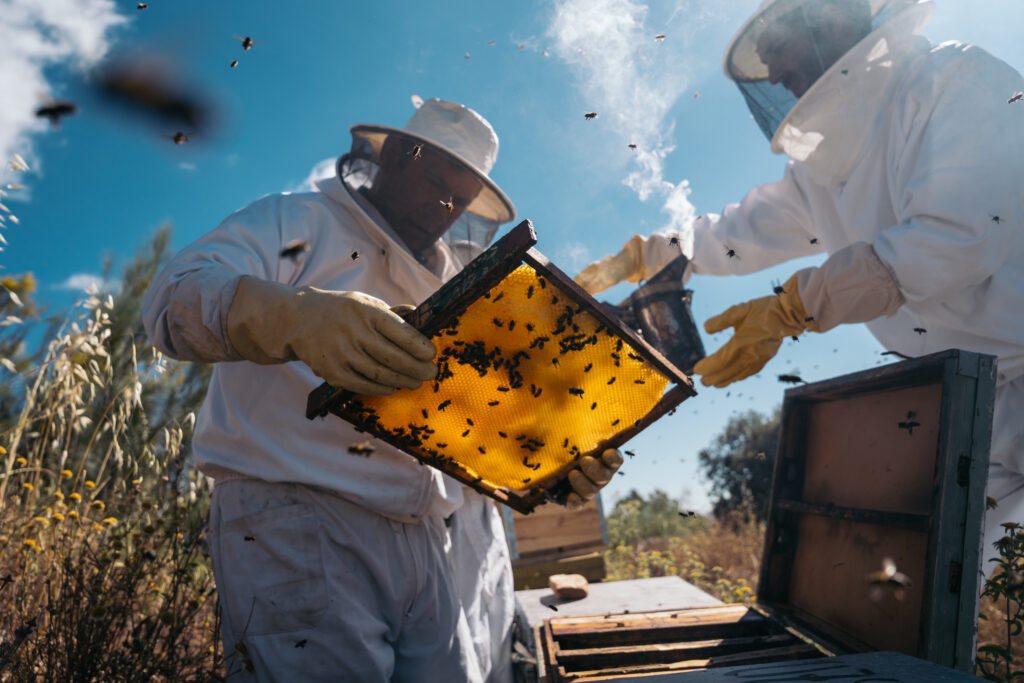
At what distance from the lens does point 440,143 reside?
114 inches

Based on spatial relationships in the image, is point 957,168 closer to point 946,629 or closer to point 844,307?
point 844,307

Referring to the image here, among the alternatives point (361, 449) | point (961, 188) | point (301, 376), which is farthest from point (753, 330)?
point (301, 376)

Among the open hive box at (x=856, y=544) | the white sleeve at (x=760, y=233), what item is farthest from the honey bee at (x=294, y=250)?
the white sleeve at (x=760, y=233)

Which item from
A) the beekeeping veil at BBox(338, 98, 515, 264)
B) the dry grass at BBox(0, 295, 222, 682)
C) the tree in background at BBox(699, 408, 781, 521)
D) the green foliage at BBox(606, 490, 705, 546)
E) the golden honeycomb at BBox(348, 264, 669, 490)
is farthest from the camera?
the tree in background at BBox(699, 408, 781, 521)

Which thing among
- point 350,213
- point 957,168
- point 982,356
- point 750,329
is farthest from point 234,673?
point 957,168

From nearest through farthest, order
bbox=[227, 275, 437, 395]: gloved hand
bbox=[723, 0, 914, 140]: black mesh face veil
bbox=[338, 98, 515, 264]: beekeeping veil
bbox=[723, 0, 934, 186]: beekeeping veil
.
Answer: bbox=[227, 275, 437, 395]: gloved hand → bbox=[338, 98, 515, 264]: beekeeping veil → bbox=[723, 0, 934, 186]: beekeeping veil → bbox=[723, 0, 914, 140]: black mesh face veil

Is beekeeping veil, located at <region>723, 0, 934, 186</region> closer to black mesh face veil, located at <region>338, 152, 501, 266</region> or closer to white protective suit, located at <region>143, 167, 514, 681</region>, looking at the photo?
black mesh face veil, located at <region>338, 152, 501, 266</region>

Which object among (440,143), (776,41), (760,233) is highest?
(776,41)

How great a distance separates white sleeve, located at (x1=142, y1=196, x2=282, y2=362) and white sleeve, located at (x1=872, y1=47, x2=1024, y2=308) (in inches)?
125

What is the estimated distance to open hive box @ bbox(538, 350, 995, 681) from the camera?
2037 mm

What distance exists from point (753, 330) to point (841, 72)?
5.42ft

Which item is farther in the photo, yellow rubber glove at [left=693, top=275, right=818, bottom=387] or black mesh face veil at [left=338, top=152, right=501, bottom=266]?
yellow rubber glove at [left=693, top=275, right=818, bottom=387]

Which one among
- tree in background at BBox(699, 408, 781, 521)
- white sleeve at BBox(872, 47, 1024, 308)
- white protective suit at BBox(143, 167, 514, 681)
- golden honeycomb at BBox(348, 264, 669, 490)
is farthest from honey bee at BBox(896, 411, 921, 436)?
tree in background at BBox(699, 408, 781, 521)

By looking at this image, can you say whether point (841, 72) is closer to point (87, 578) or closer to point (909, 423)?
point (909, 423)
